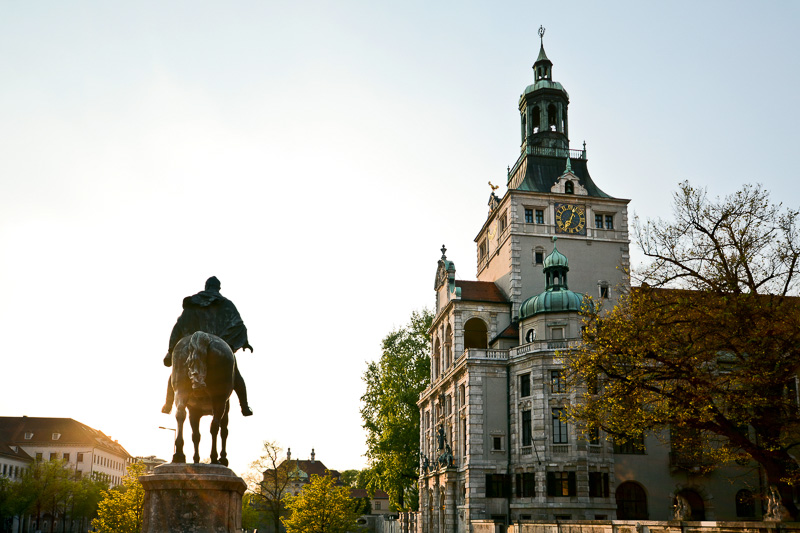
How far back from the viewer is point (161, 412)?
10102 mm

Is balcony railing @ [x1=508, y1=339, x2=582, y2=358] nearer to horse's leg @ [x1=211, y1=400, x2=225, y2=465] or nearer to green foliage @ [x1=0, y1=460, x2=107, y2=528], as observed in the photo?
horse's leg @ [x1=211, y1=400, x2=225, y2=465]

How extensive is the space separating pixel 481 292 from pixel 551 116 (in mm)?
16763

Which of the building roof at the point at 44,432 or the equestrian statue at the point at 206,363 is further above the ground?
the building roof at the point at 44,432

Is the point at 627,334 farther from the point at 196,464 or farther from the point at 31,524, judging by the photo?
the point at 31,524

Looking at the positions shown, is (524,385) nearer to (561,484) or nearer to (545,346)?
(545,346)

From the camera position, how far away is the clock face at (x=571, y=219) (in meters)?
58.2

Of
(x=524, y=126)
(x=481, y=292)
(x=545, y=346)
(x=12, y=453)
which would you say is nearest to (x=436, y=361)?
(x=481, y=292)

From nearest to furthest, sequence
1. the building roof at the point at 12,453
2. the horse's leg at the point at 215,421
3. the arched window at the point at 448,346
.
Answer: the horse's leg at the point at 215,421
the arched window at the point at 448,346
the building roof at the point at 12,453

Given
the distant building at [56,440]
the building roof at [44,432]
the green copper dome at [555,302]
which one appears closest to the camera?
the green copper dome at [555,302]

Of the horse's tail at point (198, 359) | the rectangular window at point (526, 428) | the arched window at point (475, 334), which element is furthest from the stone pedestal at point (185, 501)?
the arched window at point (475, 334)

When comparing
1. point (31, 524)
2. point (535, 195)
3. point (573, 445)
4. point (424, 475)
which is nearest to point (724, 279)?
point (573, 445)

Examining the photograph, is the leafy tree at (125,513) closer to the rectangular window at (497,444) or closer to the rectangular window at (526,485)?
the rectangular window at (497,444)

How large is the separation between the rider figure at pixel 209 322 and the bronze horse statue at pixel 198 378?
464 millimetres

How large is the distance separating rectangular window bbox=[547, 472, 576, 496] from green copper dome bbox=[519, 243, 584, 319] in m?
10.6
